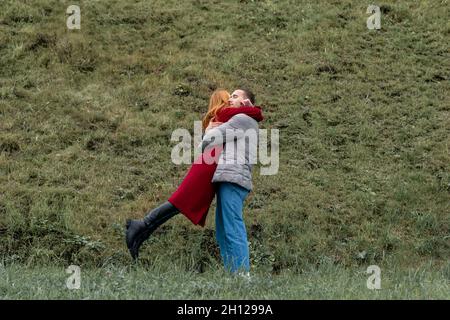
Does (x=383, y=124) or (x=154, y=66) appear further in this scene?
(x=154, y=66)

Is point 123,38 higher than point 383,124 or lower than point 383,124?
higher

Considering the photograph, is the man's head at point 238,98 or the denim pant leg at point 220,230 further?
the man's head at point 238,98

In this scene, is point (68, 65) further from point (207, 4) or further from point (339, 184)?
point (339, 184)

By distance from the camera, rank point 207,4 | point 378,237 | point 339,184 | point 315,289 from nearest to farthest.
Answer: point 315,289 → point 378,237 → point 339,184 → point 207,4

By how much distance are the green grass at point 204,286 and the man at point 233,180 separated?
0.42m

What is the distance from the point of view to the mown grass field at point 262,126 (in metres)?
7.66

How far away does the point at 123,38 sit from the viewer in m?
12.0

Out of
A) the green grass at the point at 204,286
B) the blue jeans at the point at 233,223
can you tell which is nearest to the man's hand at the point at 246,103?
the blue jeans at the point at 233,223

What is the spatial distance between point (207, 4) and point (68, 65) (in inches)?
136

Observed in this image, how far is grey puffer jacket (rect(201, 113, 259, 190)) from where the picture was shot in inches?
228

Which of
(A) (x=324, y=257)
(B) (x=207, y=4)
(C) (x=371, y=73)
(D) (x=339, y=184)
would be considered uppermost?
(B) (x=207, y=4)

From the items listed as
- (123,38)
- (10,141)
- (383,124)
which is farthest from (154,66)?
(383,124)

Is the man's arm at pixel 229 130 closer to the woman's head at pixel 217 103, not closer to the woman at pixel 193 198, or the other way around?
the woman at pixel 193 198

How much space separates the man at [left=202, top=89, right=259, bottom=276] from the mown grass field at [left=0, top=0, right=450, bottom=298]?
0.48 metres
